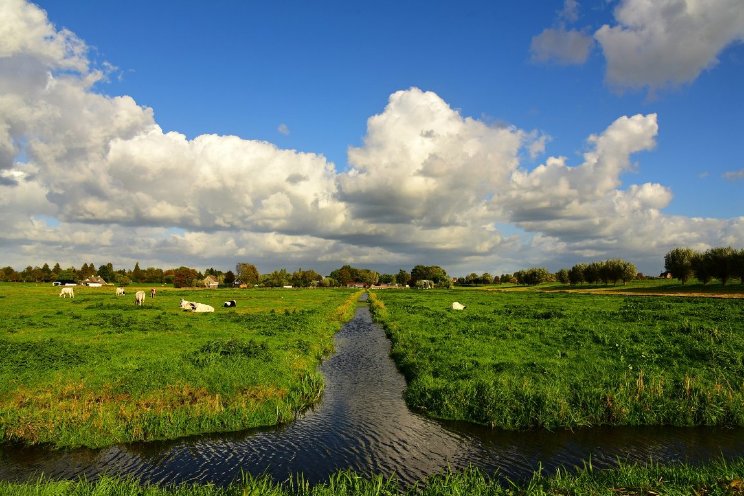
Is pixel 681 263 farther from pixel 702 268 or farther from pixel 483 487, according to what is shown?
pixel 483 487

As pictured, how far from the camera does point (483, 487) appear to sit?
42.9ft

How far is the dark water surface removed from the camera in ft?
51.1

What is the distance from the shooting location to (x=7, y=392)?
68.2 feet

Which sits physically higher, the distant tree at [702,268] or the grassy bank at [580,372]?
the distant tree at [702,268]

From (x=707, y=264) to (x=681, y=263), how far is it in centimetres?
1086

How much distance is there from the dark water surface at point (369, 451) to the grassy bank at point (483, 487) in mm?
1342

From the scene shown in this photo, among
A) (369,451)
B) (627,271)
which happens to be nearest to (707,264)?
(627,271)

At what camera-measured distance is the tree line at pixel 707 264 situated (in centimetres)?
10369

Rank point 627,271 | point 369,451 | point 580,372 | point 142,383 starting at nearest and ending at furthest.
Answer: point 369,451 < point 142,383 < point 580,372 < point 627,271

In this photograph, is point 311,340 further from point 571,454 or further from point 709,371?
point 709,371

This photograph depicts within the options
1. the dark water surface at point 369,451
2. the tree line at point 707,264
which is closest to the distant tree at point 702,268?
the tree line at point 707,264

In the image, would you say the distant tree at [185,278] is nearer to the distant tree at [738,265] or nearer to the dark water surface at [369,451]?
the dark water surface at [369,451]

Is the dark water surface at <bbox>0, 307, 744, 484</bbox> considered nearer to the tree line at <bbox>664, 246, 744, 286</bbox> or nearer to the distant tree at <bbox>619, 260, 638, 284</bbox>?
the tree line at <bbox>664, 246, 744, 286</bbox>

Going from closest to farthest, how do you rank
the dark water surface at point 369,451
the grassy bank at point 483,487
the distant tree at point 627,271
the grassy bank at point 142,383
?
the grassy bank at point 483,487, the dark water surface at point 369,451, the grassy bank at point 142,383, the distant tree at point 627,271
